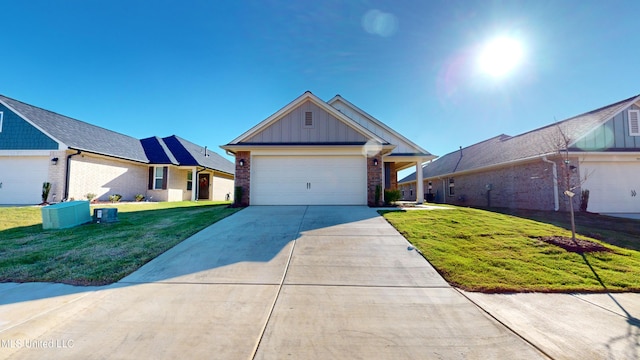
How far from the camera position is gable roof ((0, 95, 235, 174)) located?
46.3 feet

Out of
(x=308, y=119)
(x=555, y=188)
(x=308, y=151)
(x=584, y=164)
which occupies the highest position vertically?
(x=308, y=119)

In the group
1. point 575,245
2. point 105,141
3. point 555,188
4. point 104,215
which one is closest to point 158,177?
point 105,141

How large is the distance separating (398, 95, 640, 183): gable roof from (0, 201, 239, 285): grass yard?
38.9 ft

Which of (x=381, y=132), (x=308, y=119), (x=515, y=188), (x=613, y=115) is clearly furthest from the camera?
(x=381, y=132)

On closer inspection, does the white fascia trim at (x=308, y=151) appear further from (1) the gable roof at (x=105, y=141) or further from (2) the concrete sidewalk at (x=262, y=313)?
(1) the gable roof at (x=105, y=141)

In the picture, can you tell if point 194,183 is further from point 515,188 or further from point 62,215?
point 515,188

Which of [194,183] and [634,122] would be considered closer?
[634,122]

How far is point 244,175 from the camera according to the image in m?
12.1

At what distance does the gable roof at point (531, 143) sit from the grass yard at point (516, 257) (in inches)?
128

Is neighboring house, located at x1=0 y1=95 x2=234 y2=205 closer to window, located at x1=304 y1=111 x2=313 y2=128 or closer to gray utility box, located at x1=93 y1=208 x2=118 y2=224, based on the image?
gray utility box, located at x1=93 y1=208 x2=118 y2=224

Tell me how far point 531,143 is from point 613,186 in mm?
3959

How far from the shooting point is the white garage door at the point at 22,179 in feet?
45.1

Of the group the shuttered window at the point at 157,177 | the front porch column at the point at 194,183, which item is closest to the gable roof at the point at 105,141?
the shuttered window at the point at 157,177

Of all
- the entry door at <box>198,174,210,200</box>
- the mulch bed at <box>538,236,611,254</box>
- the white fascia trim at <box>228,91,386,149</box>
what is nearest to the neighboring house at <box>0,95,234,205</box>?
the entry door at <box>198,174,210,200</box>
